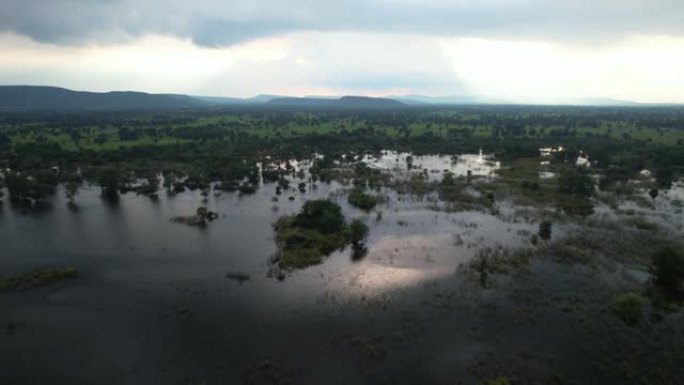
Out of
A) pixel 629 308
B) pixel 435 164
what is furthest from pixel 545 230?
pixel 435 164

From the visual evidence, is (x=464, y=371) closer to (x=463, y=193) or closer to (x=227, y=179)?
(x=463, y=193)

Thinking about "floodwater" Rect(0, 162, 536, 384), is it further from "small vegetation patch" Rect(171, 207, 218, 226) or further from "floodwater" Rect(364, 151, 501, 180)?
"floodwater" Rect(364, 151, 501, 180)

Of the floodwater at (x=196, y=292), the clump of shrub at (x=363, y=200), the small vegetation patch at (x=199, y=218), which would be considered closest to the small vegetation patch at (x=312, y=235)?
the floodwater at (x=196, y=292)

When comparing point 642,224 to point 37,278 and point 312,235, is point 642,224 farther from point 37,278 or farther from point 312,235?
point 37,278

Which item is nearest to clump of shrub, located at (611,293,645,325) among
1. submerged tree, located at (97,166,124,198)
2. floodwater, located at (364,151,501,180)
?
floodwater, located at (364,151,501,180)

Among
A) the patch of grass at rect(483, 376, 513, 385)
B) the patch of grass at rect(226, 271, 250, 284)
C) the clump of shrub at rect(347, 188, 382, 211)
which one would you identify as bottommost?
the patch of grass at rect(483, 376, 513, 385)
